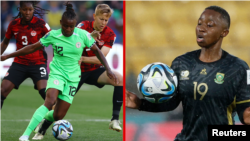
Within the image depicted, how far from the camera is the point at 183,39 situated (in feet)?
12.7

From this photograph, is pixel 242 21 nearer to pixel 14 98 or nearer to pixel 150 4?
pixel 150 4

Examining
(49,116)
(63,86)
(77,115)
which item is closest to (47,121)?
(49,116)

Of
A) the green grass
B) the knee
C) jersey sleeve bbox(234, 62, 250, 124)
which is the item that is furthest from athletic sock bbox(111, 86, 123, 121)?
jersey sleeve bbox(234, 62, 250, 124)

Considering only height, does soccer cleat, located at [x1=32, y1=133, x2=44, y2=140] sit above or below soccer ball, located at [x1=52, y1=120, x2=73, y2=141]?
below

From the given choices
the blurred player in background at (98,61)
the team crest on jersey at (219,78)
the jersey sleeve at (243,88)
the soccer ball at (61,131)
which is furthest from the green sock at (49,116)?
the jersey sleeve at (243,88)

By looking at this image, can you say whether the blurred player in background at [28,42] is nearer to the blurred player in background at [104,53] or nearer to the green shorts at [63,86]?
the blurred player in background at [104,53]

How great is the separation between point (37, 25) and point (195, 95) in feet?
9.79

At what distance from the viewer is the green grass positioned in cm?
473

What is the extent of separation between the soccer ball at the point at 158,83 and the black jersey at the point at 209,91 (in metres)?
0.14

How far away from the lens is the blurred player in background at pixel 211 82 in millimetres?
2607

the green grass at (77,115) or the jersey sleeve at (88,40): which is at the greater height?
the jersey sleeve at (88,40)

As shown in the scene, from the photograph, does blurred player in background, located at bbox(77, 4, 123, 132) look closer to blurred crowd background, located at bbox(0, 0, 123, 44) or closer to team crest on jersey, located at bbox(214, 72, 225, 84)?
Result: team crest on jersey, located at bbox(214, 72, 225, 84)

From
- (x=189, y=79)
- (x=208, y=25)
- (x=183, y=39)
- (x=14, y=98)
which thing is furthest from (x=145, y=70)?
(x=14, y=98)

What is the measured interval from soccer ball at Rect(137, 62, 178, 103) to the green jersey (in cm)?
171
